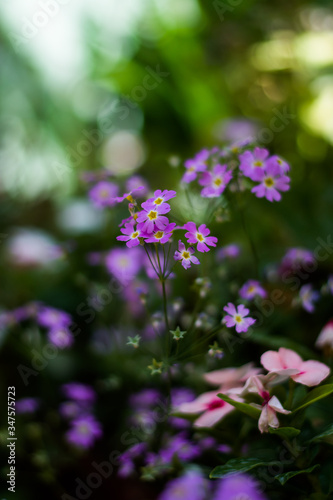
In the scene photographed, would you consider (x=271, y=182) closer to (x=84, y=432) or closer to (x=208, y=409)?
(x=208, y=409)

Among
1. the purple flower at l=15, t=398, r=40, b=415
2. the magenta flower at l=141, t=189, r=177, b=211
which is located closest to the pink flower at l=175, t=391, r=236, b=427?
the magenta flower at l=141, t=189, r=177, b=211

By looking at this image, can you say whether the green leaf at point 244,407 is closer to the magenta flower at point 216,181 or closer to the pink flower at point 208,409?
the pink flower at point 208,409

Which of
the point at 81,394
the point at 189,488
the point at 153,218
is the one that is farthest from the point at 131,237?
the point at 81,394

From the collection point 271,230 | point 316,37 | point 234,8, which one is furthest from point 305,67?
point 271,230

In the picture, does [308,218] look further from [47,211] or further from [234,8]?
[47,211]

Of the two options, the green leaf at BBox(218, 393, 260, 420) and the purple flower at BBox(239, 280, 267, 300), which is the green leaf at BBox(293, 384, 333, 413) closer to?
Answer: the green leaf at BBox(218, 393, 260, 420)

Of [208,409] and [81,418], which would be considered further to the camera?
[81,418]

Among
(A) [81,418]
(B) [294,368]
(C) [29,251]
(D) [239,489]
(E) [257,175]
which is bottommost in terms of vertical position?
(D) [239,489]
